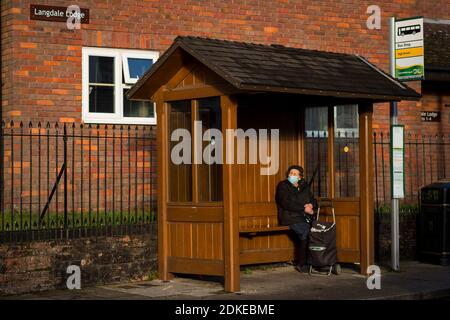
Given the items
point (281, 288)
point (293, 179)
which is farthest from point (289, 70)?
point (281, 288)

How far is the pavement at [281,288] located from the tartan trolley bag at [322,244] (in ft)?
0.77

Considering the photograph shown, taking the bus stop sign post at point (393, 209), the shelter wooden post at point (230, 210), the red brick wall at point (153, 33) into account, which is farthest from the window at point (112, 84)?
the bus stop sign post at point (393, 209)

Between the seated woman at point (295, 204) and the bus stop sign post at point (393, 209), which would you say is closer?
the seated woman at point (295, 204)

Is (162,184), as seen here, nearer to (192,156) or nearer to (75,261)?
(192,156)

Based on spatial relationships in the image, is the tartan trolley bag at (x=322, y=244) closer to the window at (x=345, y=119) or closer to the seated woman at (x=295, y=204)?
the seated woman at (x=295, y=204)

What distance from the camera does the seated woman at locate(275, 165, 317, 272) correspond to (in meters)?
12.9

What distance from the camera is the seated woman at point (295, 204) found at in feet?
42.3

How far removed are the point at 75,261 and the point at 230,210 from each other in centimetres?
222

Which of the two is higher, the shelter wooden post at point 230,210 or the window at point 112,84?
the window at point 112,84

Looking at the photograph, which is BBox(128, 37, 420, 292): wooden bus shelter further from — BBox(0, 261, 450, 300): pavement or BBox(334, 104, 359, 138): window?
BBox(334, 104, 359, 138): window

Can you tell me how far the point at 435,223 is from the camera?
1470cm

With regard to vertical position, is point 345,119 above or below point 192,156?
above
